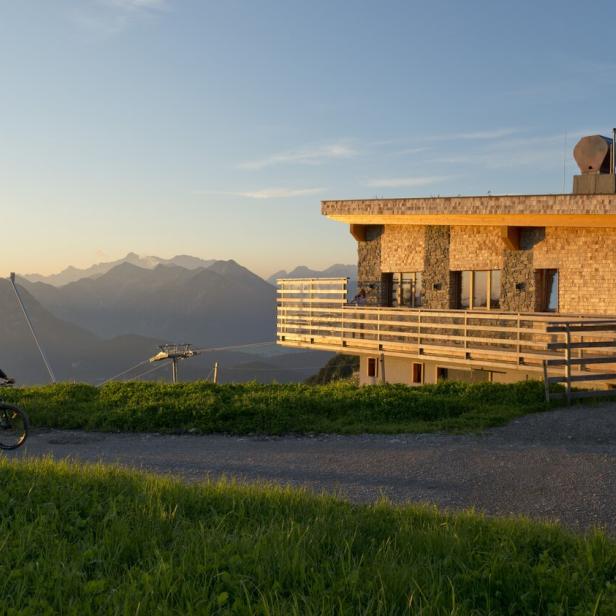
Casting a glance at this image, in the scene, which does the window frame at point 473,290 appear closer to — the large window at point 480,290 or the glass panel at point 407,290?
the large window at point 480,290

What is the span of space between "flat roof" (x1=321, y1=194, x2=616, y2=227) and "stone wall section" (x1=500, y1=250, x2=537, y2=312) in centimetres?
137

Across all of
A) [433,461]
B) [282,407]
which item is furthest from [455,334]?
[433,461]

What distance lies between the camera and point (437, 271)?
27312mm

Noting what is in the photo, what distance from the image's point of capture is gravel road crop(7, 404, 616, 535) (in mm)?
9172

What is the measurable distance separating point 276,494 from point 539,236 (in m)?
18.2

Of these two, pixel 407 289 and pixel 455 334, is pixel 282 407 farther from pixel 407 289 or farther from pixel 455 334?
pixel 407 289

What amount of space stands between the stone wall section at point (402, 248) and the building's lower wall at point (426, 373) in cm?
356

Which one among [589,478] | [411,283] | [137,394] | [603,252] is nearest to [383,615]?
[589,478]

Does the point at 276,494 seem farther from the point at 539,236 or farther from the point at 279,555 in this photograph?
the point at 539,236

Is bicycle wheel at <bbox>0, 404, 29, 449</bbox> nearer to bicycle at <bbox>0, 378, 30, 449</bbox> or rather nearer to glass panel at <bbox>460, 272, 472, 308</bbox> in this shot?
bicycle at <bbox>0, 378, 30, 449</bbox>

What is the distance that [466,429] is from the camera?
46.5 ft

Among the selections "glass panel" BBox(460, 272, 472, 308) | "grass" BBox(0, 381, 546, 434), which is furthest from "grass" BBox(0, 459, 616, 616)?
"glass panel" BBox(460, 272, 472, 308)

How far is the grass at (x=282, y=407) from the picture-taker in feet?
48.8

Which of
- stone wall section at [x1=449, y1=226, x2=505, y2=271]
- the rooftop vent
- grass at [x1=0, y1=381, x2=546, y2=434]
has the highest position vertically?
the rooftop vent
